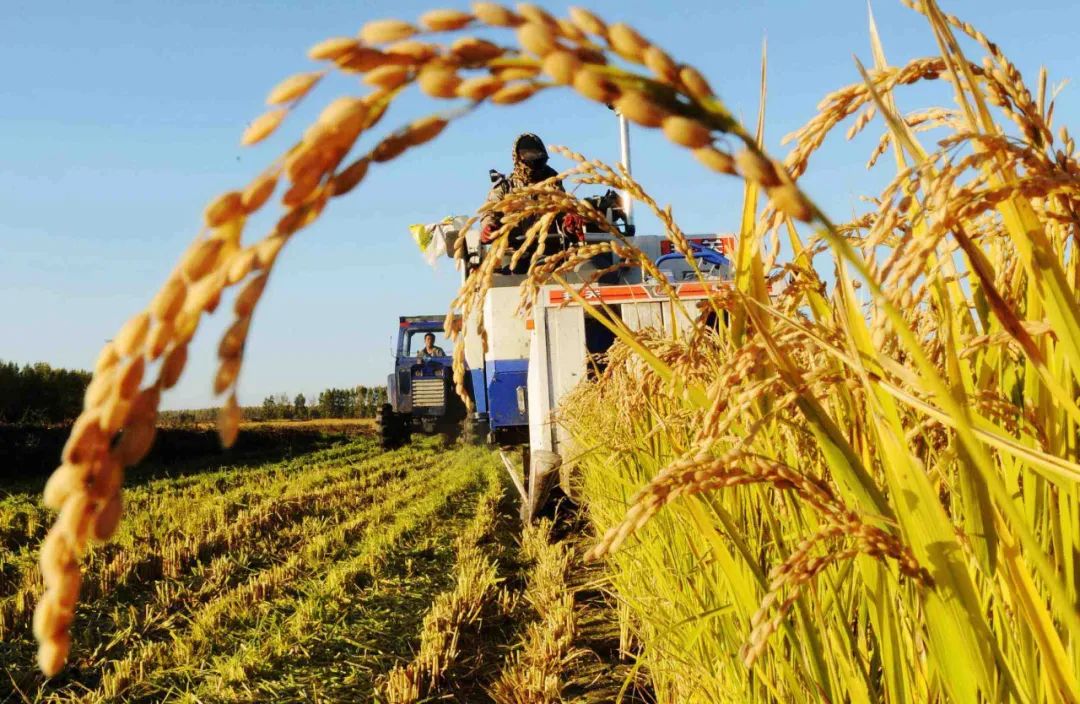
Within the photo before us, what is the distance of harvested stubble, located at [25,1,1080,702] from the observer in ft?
1.78

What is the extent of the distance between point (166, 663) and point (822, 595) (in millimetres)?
4428

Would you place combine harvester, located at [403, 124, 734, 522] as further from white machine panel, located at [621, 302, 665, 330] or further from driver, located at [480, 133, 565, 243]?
driver, located at [480, 133, 565, 243]

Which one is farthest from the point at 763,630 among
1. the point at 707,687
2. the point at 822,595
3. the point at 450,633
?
the point at 450,633

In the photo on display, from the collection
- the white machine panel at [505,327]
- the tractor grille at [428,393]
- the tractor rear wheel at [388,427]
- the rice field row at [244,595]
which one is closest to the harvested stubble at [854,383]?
the rice field row at [244,595]

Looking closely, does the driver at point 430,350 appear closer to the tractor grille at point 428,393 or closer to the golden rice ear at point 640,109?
the tractor grille at point 428,393

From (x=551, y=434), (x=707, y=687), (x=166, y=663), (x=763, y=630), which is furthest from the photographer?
(x=551, y=434)

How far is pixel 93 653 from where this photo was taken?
535cm

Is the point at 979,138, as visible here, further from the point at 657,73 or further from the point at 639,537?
the point at 639,537

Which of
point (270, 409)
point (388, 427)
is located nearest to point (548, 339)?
point (388, 427)

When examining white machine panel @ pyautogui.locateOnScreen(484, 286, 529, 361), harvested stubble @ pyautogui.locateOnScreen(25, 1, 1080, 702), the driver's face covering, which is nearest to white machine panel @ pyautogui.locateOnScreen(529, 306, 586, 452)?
white machine panel @ pyautogui.locateOnScreen(484, 286, 529, 361)

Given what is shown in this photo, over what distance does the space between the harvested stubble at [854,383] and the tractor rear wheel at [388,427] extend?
18409 mm

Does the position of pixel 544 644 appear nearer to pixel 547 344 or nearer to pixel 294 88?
pixel 547 344

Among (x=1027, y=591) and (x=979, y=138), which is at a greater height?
(x=979, y=138)

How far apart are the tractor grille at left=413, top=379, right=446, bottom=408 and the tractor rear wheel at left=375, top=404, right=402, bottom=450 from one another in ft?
16.0
